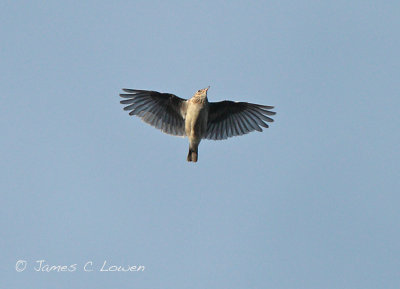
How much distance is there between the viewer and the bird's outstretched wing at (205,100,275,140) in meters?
27.6

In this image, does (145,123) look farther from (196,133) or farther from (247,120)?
(247,120)

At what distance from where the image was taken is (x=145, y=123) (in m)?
27.6

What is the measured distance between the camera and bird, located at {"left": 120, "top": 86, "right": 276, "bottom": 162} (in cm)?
2659

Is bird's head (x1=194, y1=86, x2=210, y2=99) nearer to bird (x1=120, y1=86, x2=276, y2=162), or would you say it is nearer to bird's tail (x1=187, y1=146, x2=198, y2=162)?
bird (x1=120, y1=86, x2=276, y2=162)

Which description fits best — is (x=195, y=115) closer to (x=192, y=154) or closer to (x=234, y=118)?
(x=192, y=154)

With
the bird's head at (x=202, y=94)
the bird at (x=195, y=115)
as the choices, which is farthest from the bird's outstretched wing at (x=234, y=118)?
the bird's head at (x=202, y=94)

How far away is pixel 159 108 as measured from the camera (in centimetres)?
2756

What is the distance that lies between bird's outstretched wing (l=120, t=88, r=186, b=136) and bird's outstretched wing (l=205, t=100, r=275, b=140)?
1.22 meters

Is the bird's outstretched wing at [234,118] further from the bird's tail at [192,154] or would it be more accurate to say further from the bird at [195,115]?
the bird's tail at [192,154]

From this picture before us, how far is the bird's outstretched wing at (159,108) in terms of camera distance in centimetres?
2716

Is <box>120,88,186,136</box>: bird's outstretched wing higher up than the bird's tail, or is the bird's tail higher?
<box>120,88,186,136</box>: bird's outstretched wing

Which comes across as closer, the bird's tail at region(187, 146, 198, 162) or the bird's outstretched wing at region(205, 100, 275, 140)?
the bird's tail at region(187, 146, 198, 162)

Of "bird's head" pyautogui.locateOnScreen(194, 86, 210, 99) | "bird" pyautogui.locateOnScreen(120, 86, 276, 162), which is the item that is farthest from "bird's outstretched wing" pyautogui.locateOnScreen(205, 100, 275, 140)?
"bird's head" pyautogui.locateOnScreen(194, 86, 210, 99)

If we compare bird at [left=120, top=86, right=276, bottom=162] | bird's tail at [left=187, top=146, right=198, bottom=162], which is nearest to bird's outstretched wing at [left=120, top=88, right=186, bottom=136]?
bird at [left=120, top=86, right=276, bottom=162]
